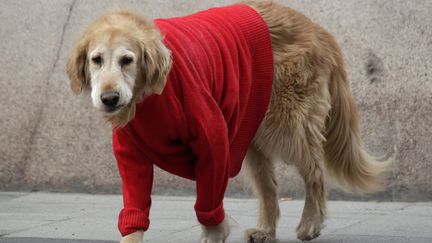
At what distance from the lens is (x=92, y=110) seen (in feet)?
28.2

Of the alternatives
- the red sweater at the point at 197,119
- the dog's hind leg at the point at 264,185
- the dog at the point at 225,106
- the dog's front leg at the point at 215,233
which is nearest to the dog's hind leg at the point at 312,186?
the dog at the point at 225,106

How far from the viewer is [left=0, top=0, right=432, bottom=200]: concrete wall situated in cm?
784

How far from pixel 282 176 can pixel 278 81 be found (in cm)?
228

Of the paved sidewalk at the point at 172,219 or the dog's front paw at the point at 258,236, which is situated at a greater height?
the dog's front paw at the point at 258,236

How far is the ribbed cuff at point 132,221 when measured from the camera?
506 cm

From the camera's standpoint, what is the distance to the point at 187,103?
5000 mm

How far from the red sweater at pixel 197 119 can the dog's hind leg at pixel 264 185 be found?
1.77 feet

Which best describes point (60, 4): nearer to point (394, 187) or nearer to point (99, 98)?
point (394, 187)

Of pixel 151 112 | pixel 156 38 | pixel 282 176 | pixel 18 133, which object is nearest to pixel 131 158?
pixel 151 112

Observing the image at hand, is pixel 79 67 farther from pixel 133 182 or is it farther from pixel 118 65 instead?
pixel 133 182

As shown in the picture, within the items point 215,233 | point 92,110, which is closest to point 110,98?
point 215,233

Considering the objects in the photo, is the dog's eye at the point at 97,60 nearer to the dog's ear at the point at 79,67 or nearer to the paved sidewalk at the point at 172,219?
the dog's ear at the point at 79,67

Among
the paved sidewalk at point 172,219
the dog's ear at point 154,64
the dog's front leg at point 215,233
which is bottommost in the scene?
the paved sidewalk at point 172,219

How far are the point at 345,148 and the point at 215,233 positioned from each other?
4.35 ft
